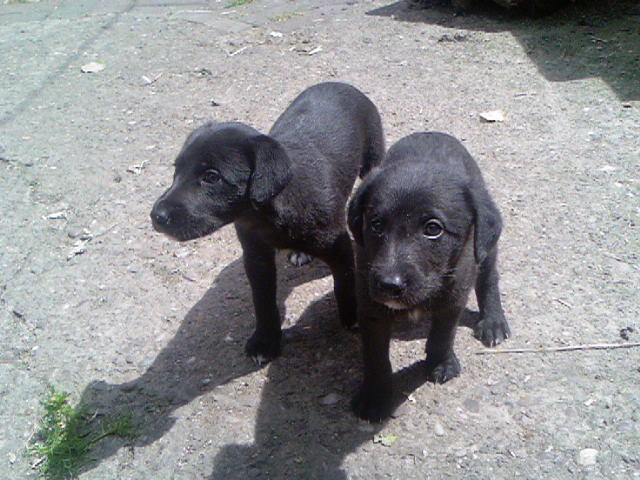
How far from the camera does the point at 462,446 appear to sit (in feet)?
10.5

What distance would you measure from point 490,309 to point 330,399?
1.10m

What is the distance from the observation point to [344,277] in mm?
3906

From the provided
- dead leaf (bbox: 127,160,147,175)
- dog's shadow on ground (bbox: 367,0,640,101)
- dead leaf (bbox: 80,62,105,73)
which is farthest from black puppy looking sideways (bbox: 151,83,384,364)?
dead leaf (bbox: 80,62,105,73)

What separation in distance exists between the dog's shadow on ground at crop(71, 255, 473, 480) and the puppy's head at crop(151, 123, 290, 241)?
0.95 meters

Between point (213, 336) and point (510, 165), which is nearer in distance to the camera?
point (213, 336)

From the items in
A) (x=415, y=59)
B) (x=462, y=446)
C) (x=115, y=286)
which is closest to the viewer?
(x=462, y=446)

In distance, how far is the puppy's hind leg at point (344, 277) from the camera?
378cm

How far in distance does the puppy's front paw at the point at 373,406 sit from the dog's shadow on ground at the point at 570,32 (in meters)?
4.46

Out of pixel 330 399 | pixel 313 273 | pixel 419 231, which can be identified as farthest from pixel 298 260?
pixel 419 231

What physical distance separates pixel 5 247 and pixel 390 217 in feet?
11.6

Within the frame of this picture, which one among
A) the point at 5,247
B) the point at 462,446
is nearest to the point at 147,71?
the point at 5,247

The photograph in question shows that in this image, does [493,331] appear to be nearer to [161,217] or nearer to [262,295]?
[262,295]

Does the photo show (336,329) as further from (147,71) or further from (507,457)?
(147,71)

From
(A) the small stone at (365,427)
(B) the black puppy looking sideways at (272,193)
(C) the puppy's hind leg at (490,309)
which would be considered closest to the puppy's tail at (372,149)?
(B) the black puppy looking sideways at (272,193)
